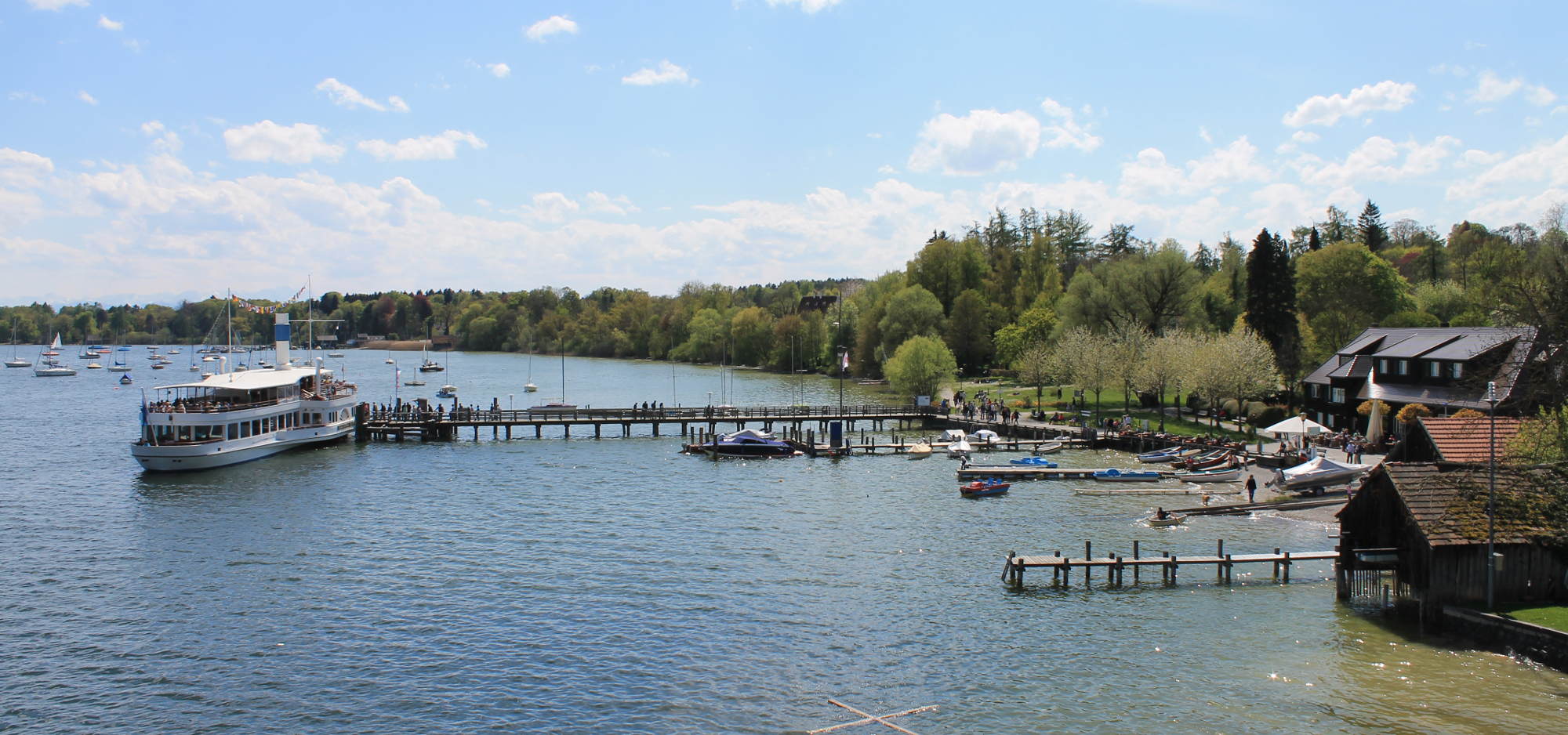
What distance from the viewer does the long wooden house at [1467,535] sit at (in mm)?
29953

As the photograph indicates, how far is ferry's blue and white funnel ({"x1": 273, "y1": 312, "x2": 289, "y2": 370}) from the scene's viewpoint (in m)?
79.1

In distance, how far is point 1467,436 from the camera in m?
36.1

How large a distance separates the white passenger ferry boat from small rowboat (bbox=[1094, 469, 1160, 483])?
53800 millimetres

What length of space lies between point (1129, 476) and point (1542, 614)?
3038cm

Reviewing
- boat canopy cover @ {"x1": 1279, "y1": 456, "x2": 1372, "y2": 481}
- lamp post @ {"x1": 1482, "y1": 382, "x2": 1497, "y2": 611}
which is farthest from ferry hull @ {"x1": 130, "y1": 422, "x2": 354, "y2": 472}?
lamp post @ {"x1": 1482, "y1": 382, "x2": 1497, "y2": 611}

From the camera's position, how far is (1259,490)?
173ft

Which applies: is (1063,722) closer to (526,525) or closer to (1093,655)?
(1093,655)

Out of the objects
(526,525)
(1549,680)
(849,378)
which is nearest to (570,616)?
(526,525)

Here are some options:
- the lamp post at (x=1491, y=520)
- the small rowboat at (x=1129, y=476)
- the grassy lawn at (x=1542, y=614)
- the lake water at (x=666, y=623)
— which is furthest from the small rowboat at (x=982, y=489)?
the grassy lawn at (x=1542, y=614)

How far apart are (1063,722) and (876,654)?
638 cm

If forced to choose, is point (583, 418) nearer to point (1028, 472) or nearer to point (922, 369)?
point (922, 369)

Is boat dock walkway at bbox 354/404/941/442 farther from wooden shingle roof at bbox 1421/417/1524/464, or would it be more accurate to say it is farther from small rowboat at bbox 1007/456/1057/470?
wooden shingle roof at bbox 1421/417/1524/464

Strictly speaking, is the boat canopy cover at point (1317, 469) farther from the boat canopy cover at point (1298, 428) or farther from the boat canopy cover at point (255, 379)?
the boat canopy cover at point (255, 379)

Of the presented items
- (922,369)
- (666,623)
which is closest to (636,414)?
(922,369)
